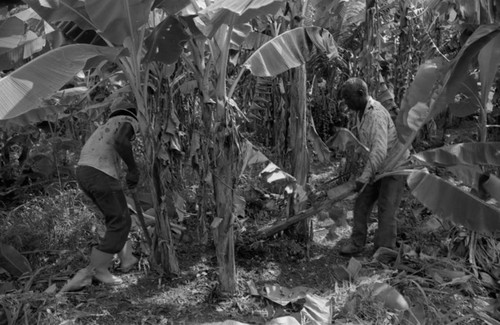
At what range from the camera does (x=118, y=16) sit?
3.57m

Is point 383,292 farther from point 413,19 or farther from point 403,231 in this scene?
point 413,19

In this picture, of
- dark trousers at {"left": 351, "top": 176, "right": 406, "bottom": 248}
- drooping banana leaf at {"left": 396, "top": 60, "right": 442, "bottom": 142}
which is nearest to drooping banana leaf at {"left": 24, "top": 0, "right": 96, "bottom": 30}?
drooping banana leaf at {"left": 396, "top": 60, "right": 442, "bottom": 142}

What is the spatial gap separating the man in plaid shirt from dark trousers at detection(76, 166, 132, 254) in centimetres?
222

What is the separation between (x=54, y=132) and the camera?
711 cm

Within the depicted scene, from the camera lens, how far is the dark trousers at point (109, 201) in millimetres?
4520

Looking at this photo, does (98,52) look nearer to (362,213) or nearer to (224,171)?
(224,171)

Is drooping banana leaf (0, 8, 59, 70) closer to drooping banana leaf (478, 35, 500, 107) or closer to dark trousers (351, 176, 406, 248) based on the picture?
A: dark trousers (351, 176, 406, 248)

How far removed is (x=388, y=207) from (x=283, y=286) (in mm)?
1310

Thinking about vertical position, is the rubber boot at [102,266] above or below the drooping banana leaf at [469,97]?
below

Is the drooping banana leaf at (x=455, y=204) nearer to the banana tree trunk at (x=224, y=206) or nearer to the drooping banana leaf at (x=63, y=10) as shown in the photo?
the banana tree trunk at (x=224, y=206)

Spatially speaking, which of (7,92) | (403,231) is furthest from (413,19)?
(7,92)

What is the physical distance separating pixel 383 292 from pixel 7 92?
3.14 m

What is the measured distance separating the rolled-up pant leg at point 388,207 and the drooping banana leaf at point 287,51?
56.6 inches

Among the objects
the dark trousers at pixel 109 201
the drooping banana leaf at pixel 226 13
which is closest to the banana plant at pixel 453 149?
the drooping banana leaf at pixel 226 13
